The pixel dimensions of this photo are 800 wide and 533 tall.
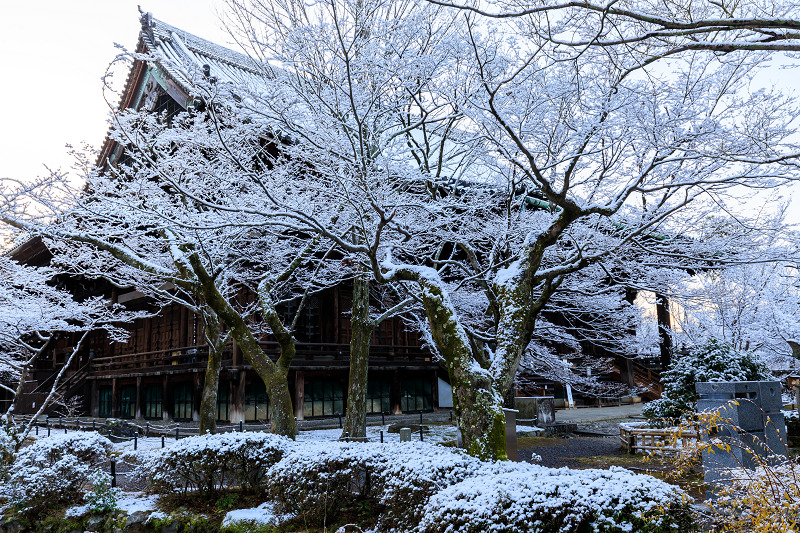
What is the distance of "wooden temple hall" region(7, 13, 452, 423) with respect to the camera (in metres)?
18.6

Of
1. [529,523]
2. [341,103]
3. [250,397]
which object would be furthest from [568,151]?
[250,397]

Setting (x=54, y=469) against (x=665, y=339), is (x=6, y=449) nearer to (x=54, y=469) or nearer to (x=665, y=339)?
(x=54, y=469)

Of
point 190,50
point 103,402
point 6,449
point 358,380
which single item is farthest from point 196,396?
point 190,50

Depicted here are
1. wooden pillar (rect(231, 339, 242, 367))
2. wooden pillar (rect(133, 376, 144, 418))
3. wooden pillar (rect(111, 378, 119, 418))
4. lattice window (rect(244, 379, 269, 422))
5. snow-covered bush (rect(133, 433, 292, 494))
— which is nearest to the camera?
snow-covered bush (rect(133, 433, 292, 494))

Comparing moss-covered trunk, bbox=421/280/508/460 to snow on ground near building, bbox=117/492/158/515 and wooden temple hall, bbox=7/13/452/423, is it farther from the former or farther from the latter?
wooden temple hall, bbox=7/13/452/423

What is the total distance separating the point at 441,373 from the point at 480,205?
43.2ft

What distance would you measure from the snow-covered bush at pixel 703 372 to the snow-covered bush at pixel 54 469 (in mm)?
11707

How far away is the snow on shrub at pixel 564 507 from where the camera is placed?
4.57m

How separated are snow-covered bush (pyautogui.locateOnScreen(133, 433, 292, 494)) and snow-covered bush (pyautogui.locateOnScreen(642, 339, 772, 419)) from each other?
29.7 feet

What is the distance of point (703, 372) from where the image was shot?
12555 millimetres

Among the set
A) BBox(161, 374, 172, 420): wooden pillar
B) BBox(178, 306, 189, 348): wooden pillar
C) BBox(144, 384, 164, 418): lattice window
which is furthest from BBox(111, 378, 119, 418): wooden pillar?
BBox(178, 306, 189, 348): wooden pillar

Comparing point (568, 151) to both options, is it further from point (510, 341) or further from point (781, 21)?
point (781, 21)

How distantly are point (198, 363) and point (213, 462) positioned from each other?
11.1 m

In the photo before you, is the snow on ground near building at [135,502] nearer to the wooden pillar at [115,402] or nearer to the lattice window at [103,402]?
the wooden pillar at [115,402]
